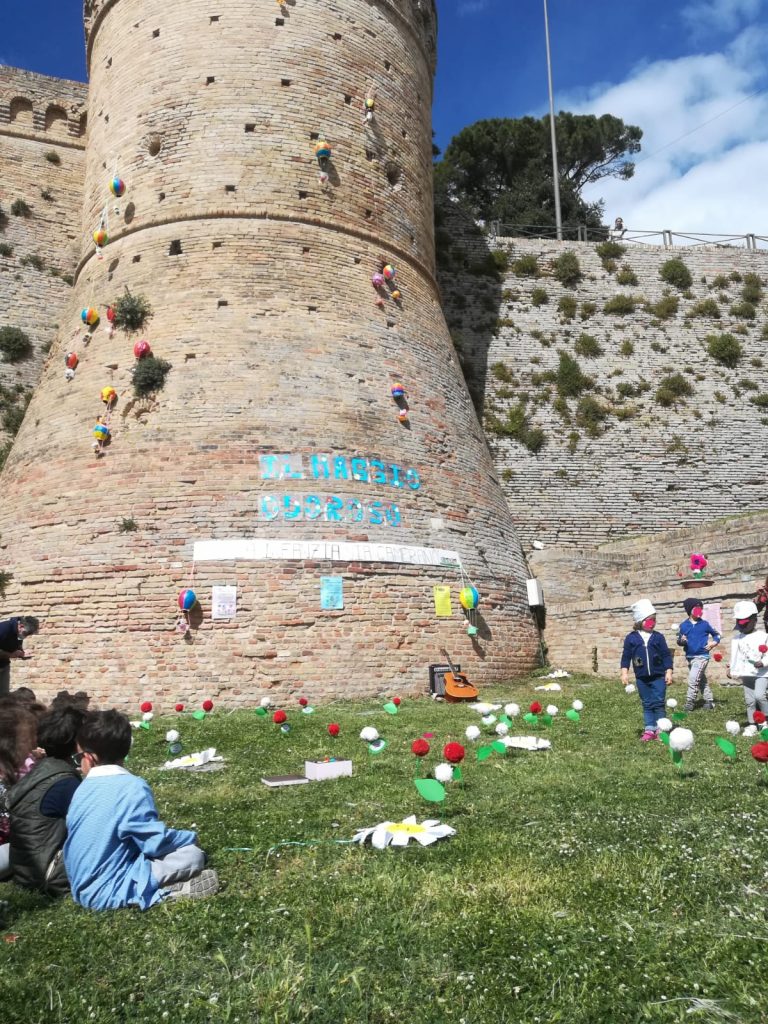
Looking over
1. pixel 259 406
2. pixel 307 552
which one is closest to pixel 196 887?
pixel 307 552

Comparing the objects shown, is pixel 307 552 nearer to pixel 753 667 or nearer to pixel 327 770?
pixel 327 770

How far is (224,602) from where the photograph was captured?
36.0 ft

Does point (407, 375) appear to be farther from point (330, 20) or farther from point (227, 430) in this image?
point (330, 20)

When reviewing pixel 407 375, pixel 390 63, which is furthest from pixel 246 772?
pixel 390 63

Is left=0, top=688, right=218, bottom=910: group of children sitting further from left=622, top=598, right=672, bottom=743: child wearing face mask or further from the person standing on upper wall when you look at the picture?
left=622, top=598, right=672, bottom=743: child wearing face mask

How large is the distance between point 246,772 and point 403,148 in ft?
45.6

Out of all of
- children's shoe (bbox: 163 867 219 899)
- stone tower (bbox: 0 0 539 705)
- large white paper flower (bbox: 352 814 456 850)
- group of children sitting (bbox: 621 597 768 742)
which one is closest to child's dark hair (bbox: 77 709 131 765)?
children's shoe (bbox: 163 867 219 899)

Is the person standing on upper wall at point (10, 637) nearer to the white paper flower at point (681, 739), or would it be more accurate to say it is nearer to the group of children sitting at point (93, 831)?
the group of children sitting at point (93, 831)

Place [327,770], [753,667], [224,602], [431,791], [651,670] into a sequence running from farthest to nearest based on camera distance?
1. [224,602]
2. [753,667]
3. [651,670]
4. [327,770]
5. [431,791]

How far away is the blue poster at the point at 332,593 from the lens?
11.3m

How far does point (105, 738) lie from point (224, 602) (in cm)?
727

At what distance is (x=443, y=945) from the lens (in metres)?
2.85

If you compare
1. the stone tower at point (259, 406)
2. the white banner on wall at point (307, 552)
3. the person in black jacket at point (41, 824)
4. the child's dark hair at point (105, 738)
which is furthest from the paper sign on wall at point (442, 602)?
the child's dark hair at point (105, 738)

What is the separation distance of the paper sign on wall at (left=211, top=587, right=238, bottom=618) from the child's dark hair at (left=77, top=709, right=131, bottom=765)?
7143mm
